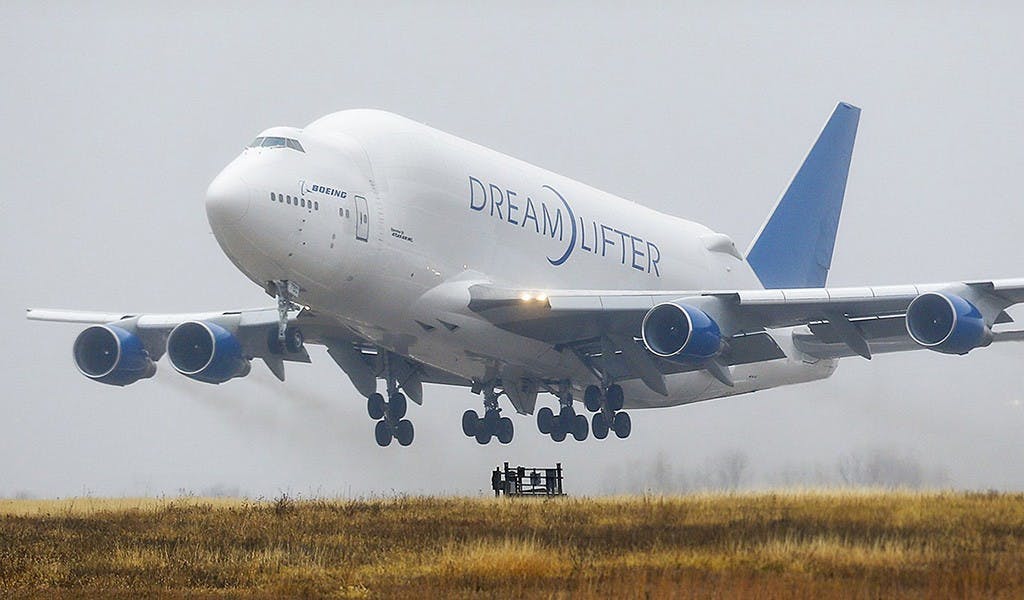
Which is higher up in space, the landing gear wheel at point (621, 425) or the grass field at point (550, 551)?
the landing gear wheel at point (621, 425)

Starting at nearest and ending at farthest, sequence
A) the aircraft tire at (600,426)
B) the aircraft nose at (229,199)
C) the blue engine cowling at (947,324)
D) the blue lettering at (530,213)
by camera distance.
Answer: the aircraft nose at (229,199)
the blue engine cowling at (947,324)
the blue lettering at (530,213)
the aircraft tire at (600,426)

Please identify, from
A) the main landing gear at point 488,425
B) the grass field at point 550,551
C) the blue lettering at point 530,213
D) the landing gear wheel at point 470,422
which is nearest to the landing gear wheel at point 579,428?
the main landing gear at point 488,425

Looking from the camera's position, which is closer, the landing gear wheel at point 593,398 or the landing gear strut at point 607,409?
the landing gear strut at point 607,409

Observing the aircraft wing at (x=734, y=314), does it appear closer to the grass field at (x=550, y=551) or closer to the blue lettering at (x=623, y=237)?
the blue lettering at (x=623, y=237)

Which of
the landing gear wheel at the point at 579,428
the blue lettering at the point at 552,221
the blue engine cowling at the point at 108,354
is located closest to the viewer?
the blue lettering at the point at 552,221

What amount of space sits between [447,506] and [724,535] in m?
10.3

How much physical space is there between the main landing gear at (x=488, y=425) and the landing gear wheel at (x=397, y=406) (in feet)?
7.11

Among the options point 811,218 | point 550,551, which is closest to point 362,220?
point 550,551

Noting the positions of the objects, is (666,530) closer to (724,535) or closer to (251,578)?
(724,535)

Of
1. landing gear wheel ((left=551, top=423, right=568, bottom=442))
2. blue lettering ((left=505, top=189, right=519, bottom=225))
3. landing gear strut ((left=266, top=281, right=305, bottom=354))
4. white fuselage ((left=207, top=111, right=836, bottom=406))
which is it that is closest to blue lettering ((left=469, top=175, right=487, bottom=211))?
white fuselage ((left=207, top=111, right=836, bottom=406))

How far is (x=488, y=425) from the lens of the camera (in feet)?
138

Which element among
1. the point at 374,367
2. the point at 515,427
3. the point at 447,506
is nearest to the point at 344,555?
the point at 447,506

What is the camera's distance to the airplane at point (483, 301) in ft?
106

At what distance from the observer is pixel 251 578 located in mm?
19703
